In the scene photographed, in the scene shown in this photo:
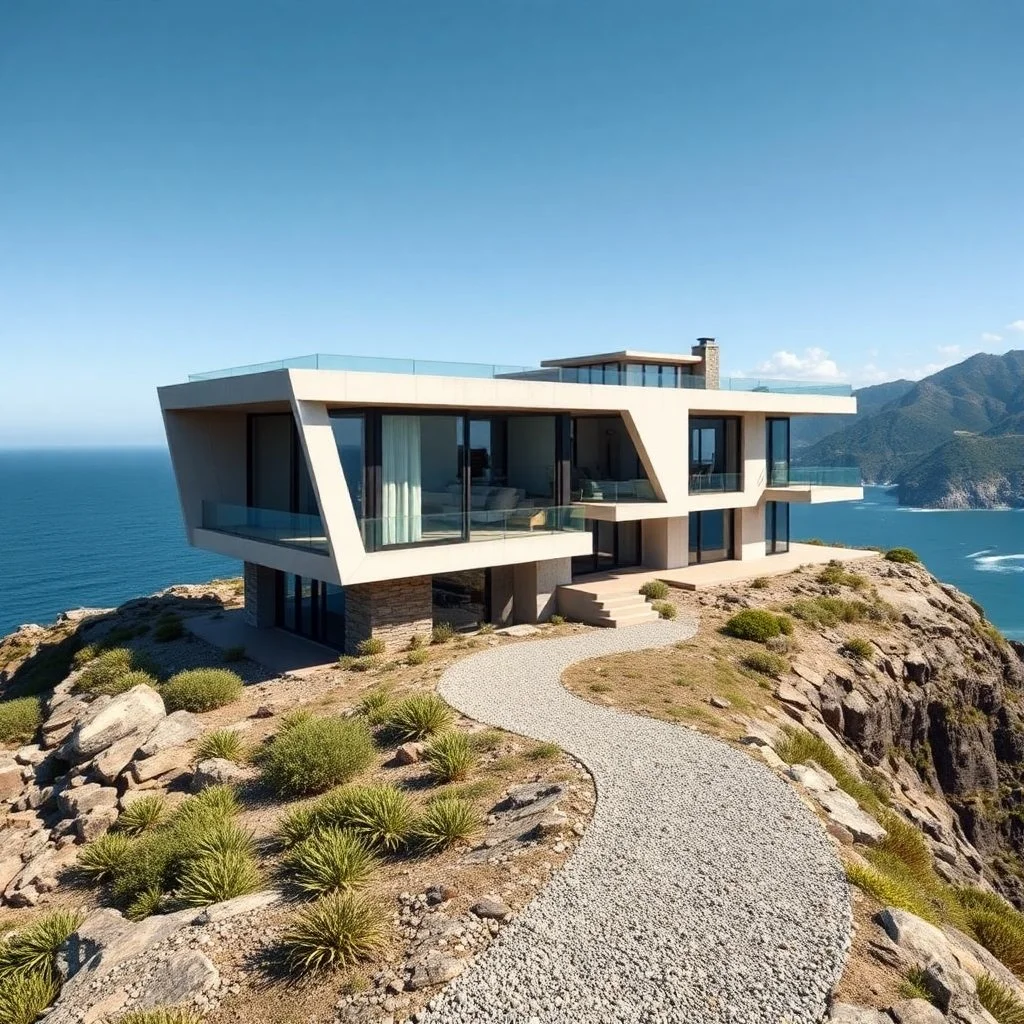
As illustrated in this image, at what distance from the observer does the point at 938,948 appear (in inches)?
285

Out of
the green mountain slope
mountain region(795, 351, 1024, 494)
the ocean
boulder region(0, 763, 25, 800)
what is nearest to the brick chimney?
boulder region(0, 763, 25, 800)

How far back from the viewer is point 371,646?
19422 mm

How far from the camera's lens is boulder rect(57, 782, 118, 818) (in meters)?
12.6

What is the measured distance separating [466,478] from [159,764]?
10.4 m

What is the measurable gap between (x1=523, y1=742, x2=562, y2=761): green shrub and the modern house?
7.64 m

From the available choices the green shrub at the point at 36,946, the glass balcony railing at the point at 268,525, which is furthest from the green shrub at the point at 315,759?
the glass balcony railing at the point at 268,525

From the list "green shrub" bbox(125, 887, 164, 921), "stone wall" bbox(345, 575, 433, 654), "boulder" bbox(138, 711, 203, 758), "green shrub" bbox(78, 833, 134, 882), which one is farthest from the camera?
"stone wall" bbox(345, 575, 433, 654)

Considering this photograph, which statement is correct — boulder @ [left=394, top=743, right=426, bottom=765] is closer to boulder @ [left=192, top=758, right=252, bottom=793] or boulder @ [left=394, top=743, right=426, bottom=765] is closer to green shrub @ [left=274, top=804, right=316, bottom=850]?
green shrub @ [left=274, top=804, right=316, bottom=850]

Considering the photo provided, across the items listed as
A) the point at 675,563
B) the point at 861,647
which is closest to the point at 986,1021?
the point at 861,647

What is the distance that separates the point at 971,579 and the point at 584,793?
104579mm

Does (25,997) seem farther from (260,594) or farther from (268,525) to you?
(260,594)

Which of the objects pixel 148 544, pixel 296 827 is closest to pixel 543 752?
pixel 296 827

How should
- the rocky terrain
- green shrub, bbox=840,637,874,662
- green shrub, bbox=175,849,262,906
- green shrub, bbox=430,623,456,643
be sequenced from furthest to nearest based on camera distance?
green shrub, bbox=840,637,874,662 < green shrub, bbox=430,623,456,643 < green shrub, bbox=175,849,262,906 < the rocky terrain

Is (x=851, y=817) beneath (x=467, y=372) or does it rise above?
beneath
